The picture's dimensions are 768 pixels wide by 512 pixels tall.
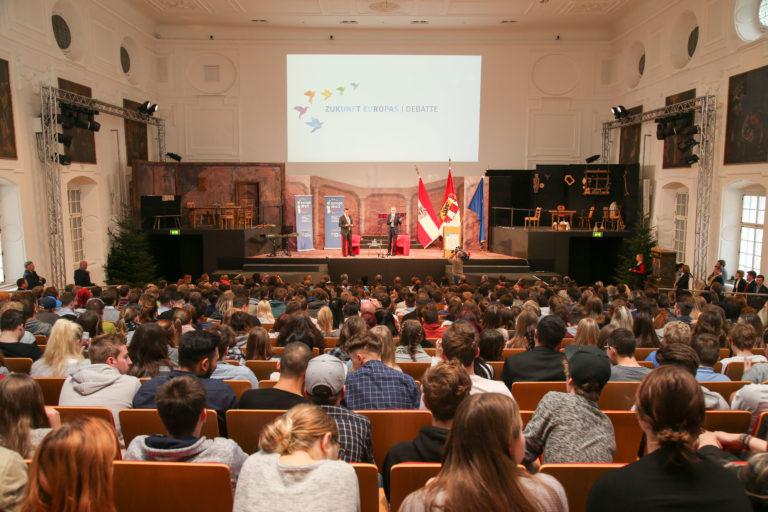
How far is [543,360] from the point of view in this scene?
393cm

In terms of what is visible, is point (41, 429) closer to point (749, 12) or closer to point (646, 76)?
point (749, 12)

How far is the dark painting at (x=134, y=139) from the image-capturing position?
1519 cm

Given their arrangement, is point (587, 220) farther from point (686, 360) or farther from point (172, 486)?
point (172, 486)

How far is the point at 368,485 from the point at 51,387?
8.53ft

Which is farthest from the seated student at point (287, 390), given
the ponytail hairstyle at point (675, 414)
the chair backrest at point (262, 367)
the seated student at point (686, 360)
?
the seated student at point (686, 360)

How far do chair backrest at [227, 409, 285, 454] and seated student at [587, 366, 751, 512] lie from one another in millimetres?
1710

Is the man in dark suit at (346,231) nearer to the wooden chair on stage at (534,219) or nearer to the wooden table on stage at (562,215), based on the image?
the wooden chair on stage at (534,219)

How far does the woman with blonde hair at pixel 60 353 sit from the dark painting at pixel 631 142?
567 inches

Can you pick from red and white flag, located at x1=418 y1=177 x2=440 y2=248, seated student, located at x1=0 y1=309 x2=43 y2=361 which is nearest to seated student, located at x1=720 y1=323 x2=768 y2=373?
seated student, located at x1=0 y1=309 x2=43 y2=361

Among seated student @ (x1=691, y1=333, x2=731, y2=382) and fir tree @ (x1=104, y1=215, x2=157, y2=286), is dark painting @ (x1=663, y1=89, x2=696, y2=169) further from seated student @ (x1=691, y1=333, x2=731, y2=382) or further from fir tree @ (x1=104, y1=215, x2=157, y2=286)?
fir tree @ (x1=104, y1=215, x2=157, y2=286)

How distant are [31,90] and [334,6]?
25.4ft

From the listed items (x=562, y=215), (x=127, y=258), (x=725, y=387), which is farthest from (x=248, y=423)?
(x=562, y=215)

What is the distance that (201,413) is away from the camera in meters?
2.42

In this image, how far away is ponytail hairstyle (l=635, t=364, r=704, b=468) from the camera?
1723mm
